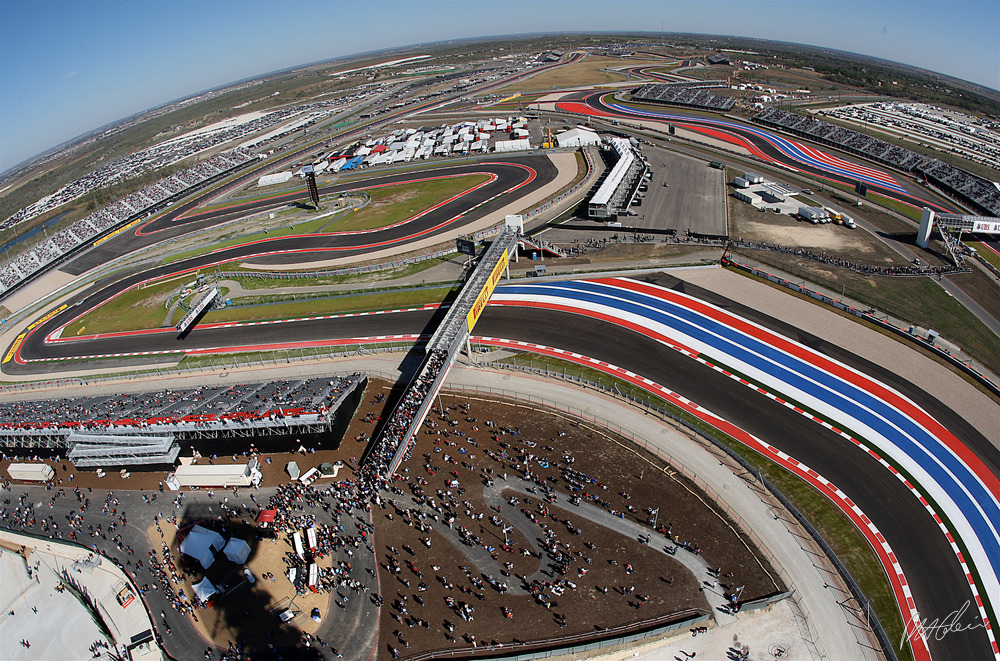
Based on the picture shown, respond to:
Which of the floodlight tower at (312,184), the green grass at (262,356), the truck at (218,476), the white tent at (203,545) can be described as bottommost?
the white tent at (203,545)

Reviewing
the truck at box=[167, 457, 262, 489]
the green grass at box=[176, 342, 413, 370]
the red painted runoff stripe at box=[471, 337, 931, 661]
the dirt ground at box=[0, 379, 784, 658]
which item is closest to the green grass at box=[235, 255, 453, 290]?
the green grass at box=[176, 342, 413, 370]

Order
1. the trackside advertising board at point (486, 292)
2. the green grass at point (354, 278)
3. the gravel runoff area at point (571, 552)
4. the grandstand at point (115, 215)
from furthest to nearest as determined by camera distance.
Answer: the grandstand at point (115, 215)
the green grass at point (354, 278)
the trackside advertising board at point (486, 292)
the gravel runoff area at point (571, 552)

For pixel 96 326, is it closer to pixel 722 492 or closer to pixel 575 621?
pixel 575 621

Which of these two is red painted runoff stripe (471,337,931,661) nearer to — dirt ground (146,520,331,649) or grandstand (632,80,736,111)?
dirt ground (146,520,331,649)

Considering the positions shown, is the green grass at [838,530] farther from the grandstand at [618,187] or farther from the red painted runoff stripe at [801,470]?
the grandstand at [618,187]

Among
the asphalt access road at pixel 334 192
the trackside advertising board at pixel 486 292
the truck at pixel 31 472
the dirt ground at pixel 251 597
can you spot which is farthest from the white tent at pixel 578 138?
the truck at pixel 31 472

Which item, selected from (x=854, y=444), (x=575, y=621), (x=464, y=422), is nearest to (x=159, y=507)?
(x=464, y=422)

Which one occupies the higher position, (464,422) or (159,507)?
(464,422)

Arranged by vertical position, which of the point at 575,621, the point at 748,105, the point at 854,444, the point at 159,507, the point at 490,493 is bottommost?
the point at 159,507
